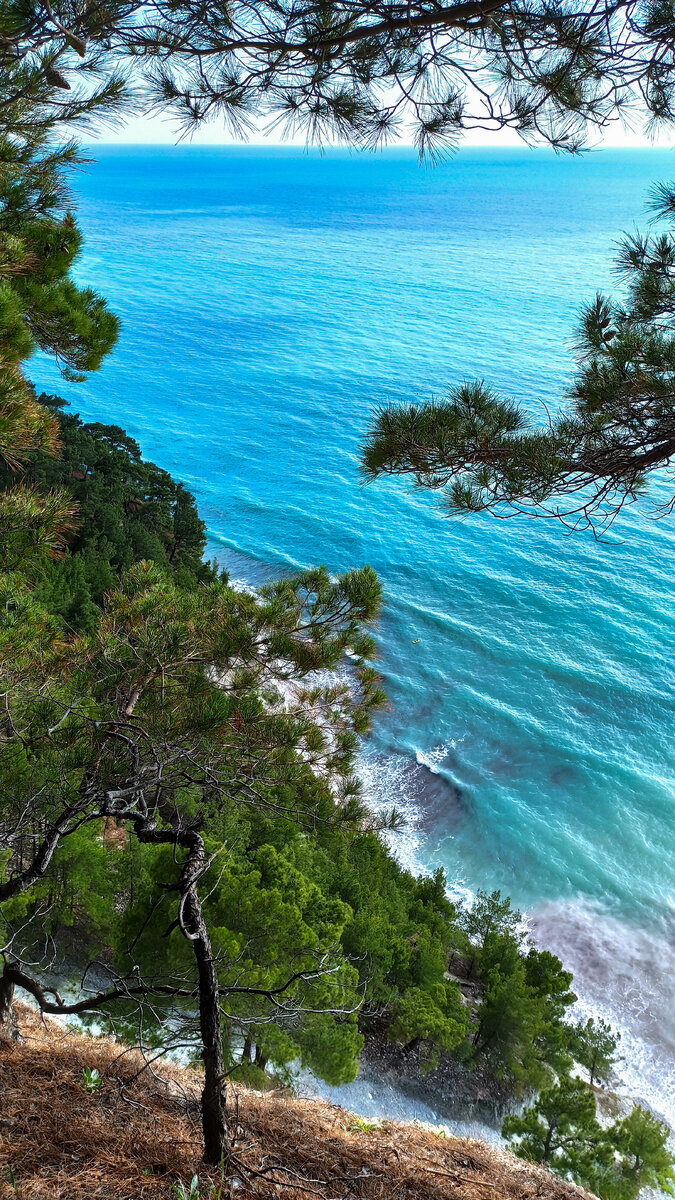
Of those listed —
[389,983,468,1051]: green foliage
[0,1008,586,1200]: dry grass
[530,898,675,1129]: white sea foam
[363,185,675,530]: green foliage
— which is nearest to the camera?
[0,1008,586,1200]: dry grass

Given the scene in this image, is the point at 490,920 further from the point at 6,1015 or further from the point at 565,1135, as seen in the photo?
the point at 6,1015

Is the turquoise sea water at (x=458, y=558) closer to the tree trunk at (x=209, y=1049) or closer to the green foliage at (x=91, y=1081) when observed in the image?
the tree trunk at (x=209, y=1049)

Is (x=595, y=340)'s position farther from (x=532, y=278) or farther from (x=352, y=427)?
(x=532, y=278)

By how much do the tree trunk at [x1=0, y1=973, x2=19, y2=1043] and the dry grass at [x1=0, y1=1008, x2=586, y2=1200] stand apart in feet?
0.34

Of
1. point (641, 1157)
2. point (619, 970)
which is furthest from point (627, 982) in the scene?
point (641, 1157)

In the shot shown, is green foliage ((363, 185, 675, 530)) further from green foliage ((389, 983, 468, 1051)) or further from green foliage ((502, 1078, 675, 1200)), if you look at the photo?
green foliage ((502, 1078, 675, 1200))

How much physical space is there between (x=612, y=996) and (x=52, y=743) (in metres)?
12.3

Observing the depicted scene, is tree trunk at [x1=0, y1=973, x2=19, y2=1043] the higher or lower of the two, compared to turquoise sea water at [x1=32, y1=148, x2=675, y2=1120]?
lower

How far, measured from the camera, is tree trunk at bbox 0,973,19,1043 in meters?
4.33

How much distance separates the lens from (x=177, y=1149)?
3346 millimetres

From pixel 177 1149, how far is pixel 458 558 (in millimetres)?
23993

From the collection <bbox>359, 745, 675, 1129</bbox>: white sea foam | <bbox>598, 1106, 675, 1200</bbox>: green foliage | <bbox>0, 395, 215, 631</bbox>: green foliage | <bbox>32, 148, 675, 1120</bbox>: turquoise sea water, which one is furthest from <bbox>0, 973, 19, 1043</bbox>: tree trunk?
<bbox>359, 745, 675, 1129</bbox>: white sea foam

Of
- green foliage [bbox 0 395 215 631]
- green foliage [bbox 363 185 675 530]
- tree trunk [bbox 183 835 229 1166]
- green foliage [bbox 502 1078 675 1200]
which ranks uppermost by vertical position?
green foliage [bbox 0 395 215 631]

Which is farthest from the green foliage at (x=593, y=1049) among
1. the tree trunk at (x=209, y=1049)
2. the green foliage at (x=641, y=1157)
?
the tree trunk at (x=209, y=1049)
